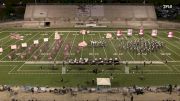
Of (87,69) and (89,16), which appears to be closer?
(87,69)

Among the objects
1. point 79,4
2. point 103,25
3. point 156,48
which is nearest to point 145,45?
point 156,48

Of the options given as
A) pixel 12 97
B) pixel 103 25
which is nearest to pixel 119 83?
pixel 12 97

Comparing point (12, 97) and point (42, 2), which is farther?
point (42, 2)

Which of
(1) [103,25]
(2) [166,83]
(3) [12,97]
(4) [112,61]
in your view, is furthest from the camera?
(1) [103,25]

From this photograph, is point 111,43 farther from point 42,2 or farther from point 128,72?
point 42,2

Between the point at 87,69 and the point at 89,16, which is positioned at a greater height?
the point at 87,69

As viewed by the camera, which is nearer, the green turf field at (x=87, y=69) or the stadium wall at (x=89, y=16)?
the green turf field at (x=87, y=69)

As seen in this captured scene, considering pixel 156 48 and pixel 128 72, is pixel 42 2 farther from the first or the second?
pixel 128 72

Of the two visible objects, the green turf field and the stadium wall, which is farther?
the stadium wall

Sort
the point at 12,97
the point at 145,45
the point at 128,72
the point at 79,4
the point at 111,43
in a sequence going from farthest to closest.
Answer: the point at 79,4
the point at 111,43
the point at 145,45
the point at 128,72
the point at 12,97
